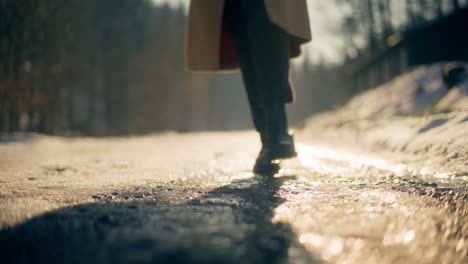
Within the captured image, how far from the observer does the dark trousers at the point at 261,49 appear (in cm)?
193

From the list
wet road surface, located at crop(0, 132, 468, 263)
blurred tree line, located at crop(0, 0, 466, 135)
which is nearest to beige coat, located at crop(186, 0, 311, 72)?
wet road surface, located at crop(0, 132, 468, 263)

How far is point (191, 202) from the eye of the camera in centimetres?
109

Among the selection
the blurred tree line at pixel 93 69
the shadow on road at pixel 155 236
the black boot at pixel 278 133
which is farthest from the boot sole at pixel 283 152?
the blurred tree line at pixel 93 69

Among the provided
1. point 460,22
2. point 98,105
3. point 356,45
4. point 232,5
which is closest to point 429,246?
point 232,5

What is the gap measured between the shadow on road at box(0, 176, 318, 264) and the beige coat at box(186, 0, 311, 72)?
1.17 meters

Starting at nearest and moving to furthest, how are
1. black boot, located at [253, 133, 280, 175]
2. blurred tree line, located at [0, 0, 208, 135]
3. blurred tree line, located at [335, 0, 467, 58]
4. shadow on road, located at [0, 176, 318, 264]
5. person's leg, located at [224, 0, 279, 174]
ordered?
shadow on road, located at [0, 176, 318, 264] < black boot, located at [253, 133, 280, 175] < person's leg, located at [224, 0, 279, 174] < blurred tree line, located at [0, 0, 208, 135] < blurred tree line, located at [335, 0, 467, 58]

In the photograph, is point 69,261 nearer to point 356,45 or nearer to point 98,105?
point 356,45

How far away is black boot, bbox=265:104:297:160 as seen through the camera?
1943 millimetres

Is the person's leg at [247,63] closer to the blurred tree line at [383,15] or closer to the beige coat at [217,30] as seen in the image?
the beige coat at [217,30]

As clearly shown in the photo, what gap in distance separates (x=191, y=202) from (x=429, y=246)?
65 cm

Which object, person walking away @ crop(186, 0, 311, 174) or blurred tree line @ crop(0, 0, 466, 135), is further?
blurred tree line @ crop(0, 0, 466, 135)

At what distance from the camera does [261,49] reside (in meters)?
1.94

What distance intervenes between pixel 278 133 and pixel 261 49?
1.52 feet

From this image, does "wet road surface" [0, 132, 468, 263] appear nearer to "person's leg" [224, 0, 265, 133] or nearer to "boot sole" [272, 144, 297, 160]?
"boot sole" [272, 144, 297, 160]
